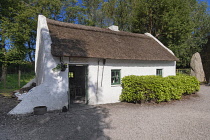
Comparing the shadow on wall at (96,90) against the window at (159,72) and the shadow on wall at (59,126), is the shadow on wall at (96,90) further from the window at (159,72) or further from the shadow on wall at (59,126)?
the window at (159,72)

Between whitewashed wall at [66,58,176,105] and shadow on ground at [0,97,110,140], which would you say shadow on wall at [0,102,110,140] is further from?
whitewashed wall at [66,58,176,105]

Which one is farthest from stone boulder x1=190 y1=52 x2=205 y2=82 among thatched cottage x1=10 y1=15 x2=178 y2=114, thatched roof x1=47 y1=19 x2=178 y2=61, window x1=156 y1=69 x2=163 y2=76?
window x1=156 y1=69 x2=163 y2=76

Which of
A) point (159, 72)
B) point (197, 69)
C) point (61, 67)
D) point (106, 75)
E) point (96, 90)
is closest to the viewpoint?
point (61, 67)

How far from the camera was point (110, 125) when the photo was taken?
18.1ft

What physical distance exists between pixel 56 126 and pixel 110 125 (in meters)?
2.01

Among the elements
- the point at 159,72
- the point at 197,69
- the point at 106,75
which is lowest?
the point at 106,75

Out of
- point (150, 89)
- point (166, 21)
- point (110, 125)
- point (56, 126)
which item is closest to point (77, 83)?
point (150, 89)

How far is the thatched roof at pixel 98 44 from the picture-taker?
8031 millimetres

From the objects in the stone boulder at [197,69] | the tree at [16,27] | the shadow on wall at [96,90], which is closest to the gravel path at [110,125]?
the shadow on wall at [96,90]

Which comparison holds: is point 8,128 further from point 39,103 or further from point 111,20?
point 111,20

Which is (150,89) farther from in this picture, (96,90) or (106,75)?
(96,90)

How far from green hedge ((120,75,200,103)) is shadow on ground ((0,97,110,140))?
8.67 feet

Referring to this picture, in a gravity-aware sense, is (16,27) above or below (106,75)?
above

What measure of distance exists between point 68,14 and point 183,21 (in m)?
18.2
